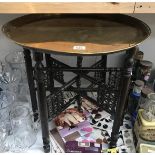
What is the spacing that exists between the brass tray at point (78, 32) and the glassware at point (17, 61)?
1.08ft

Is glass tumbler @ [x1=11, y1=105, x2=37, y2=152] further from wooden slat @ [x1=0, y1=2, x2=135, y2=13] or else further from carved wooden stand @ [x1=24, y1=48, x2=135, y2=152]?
wooden slat @ [x1=0, y1=2, x2=135, y2=13]

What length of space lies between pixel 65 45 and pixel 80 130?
1.72 feet

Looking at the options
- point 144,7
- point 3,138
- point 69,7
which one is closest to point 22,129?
point 3,138

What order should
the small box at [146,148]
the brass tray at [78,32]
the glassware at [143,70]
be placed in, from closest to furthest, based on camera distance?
1. the brass tray at [78,32]
2. the small box at [146,148]
3. the glassware at [143,70]

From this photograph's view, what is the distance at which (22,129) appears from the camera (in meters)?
1.20

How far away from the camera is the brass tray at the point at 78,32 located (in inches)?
34.4

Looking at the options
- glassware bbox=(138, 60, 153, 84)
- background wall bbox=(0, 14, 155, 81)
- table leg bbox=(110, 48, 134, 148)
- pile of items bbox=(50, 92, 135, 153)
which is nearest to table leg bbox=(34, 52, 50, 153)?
pile of items bbox=(50, 92, 135, 153)

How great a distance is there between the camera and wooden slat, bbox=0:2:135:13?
935 mm

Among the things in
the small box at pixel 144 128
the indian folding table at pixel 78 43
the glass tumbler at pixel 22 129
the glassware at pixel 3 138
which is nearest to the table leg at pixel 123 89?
the indian folding table at pixel 78 43

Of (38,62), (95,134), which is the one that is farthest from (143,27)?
(95,134)

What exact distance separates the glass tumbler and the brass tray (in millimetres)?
366

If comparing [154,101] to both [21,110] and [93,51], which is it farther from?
[21,110]

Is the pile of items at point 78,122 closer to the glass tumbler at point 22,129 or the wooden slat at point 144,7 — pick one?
the glass tumbler at point 22,129

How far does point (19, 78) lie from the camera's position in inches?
51.4
